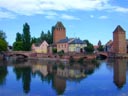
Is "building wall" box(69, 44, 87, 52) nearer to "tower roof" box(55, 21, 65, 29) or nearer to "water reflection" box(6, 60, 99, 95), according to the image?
"tower roof" box(55, 21, 65, 29)

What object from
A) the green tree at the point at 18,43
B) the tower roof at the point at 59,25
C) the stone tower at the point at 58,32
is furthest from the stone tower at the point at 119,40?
the green tree at the point at 18,43

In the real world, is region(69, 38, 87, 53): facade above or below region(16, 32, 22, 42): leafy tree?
below

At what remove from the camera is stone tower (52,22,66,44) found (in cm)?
12519

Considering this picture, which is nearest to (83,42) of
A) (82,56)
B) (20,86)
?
(82,56)

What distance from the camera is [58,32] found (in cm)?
12512

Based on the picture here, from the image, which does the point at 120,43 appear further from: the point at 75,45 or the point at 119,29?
the point at 75,45

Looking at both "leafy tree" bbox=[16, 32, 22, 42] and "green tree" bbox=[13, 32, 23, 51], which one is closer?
"green tree" bbox=[13, 32, 23, 51]

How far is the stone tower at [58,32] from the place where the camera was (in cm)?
12519

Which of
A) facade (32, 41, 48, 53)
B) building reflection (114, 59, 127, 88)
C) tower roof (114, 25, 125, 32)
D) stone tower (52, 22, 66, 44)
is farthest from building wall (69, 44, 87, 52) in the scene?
building reflection (114, 59, 127, 88)

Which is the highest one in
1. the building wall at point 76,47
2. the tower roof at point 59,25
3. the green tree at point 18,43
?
the tower roof at point 59,25

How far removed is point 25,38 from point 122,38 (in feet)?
130

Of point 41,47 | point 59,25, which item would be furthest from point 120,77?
point 41,47

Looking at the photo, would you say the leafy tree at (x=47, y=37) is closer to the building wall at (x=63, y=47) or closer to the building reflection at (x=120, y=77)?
the building wall at (x=63, y=47)

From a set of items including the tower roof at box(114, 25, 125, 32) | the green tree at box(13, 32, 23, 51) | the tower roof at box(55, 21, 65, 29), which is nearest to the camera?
the green tree at box(13, 32, 23, 51)
